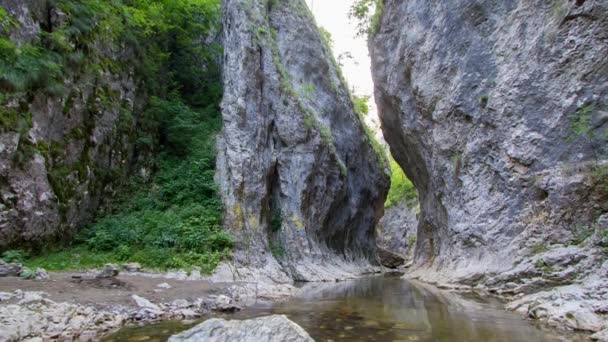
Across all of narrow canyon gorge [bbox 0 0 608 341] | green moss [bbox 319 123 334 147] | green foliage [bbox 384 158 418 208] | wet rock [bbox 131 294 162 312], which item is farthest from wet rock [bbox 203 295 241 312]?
green foliage [bbox 384 158 418 208]

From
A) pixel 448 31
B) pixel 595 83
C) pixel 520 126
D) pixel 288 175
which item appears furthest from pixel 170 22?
pixel 595 83

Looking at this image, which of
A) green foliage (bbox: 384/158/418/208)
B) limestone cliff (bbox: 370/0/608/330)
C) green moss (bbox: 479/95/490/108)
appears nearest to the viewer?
limestone cliff (bbox: 370/0/608/330)

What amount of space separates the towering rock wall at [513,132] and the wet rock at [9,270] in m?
11.3

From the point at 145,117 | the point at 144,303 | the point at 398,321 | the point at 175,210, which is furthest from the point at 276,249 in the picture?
the point at 398,321

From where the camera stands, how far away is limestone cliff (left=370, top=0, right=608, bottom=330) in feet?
36.3

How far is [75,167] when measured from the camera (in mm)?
13250

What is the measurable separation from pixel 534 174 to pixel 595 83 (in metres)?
2.97

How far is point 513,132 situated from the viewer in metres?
14.0

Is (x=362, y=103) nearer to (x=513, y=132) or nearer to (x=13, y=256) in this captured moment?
(x=513, y=132)

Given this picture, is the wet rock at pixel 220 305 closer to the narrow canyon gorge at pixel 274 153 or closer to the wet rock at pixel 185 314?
the narrow canyon gorge at pixel 274 153

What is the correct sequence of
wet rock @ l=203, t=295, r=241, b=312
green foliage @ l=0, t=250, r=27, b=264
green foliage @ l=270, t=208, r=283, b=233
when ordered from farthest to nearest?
green foliage @ l=270, t=208, r=283, b=233 < green foliage @ l=0, t=250, r=27, b=264 < wet rock @ l=203, t=295, r=241, b=312

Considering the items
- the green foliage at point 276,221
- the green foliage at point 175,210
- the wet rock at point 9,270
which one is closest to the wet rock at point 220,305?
the green foliage at point 175,210

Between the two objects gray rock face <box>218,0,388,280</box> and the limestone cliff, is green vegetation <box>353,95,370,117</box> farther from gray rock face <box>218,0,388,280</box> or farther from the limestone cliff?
the limestone cliff

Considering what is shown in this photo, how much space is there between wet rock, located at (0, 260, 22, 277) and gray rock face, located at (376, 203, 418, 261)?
37.1m
